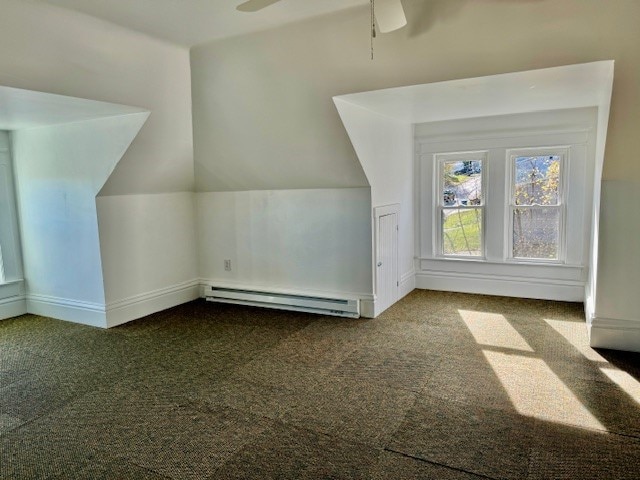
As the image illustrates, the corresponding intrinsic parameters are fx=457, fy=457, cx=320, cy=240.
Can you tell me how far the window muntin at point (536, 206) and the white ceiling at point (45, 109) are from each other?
13.0 feet

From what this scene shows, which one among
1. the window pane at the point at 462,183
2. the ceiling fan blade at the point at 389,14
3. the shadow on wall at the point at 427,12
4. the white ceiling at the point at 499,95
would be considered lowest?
the window pane at the point at 462,183

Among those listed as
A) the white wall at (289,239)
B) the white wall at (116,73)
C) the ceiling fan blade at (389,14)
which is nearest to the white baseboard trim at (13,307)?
the white wall at (116,73)

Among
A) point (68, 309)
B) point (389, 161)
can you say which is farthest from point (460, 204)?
point (68, 309)

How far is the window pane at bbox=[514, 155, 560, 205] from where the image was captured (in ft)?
16.1

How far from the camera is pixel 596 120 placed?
4.56 m

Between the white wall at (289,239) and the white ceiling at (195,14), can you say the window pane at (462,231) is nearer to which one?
the white wall at (289,239)

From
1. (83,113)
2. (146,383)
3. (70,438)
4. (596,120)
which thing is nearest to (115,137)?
(83,113)

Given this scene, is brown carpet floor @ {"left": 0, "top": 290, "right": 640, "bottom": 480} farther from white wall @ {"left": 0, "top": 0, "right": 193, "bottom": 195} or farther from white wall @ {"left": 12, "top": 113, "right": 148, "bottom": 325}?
white wall @ {"left": 0, "top": 0, "right": 193, "bottom": 195}

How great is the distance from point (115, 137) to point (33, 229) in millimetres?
1592

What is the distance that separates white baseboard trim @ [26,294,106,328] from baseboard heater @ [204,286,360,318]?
1.23 m

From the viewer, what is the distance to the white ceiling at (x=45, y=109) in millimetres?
3217

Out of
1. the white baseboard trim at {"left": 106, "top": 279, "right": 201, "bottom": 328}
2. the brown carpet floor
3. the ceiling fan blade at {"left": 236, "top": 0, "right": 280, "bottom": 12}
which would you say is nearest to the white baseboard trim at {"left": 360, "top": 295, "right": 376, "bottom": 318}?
the brown carpet floor

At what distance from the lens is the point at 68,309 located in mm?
4594

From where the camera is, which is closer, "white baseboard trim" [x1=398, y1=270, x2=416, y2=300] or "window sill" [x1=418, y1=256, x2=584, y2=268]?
"window sill" [x1=418, y1=256, x2=584, y2=268]
